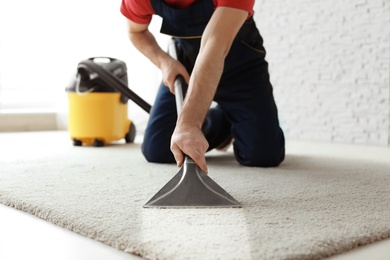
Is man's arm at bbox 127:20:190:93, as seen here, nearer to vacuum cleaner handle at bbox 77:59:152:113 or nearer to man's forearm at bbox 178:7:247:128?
man's forearm at bbox 178:7:247:128

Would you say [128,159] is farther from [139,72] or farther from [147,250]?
[139,72]

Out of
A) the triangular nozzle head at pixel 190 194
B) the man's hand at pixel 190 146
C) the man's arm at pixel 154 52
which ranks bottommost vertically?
the triangular nozzle head at pixel 190 194

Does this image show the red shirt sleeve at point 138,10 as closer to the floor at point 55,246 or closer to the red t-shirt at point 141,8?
the red t-shirt at point 141,8

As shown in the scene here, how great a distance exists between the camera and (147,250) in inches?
32.1

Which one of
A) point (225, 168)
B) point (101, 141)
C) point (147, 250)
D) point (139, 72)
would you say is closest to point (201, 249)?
point (147, 250)

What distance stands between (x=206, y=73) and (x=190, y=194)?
0.32m

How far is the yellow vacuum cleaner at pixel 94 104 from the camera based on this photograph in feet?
8.28

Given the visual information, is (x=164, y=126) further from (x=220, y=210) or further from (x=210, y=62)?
(x=220, y=210)

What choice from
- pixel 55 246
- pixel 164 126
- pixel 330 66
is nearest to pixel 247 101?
pixel 164 126

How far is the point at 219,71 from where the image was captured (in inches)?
52.1

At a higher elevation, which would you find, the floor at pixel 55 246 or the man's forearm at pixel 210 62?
the man's forearm at pixel 210 62

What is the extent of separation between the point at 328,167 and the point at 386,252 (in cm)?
100

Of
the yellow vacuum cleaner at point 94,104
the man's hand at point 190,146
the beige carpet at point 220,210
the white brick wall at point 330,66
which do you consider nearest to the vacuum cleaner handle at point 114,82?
the yellow vacuum cleaner at point 94,104

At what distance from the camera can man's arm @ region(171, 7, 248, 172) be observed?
1.18 m
